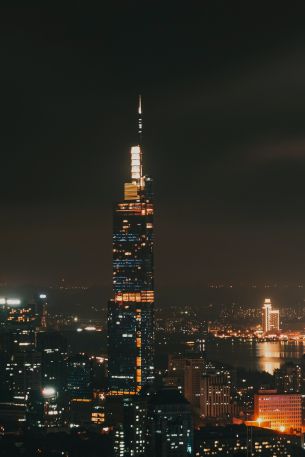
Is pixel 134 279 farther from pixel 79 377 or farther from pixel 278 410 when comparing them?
pixel 278 410

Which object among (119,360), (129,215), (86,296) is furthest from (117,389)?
(86,296)

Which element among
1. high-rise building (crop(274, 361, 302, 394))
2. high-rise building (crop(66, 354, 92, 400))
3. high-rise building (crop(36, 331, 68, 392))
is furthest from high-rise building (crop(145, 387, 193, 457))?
high-rise building (crop(274, 361, 302, 394))

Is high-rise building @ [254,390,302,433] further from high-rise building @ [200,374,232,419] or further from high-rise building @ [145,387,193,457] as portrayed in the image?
high-rise building @ [145,387,193,457]

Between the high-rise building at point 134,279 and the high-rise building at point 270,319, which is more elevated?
the high-rise building at point 270,319

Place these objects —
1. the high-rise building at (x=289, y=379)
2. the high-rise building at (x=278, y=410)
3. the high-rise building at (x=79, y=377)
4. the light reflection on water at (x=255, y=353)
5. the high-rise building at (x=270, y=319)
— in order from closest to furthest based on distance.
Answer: the high-rise building at (x=278, y=410) → the high-rise building at (x=79, y=377) → the high-rise building at (x=289, y=379) → the light reflection on water at (x=255, y=353) → the high-rise building at (x=270, y=319)

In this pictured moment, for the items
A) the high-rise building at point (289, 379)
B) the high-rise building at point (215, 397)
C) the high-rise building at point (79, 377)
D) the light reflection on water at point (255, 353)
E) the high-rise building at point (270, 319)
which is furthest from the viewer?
the high-rise building at point (270, 319)

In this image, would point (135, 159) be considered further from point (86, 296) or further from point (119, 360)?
point (86, 296)

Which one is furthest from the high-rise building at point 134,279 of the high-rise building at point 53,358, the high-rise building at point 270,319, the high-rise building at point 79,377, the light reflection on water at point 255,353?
the high-rise building at point 270,319

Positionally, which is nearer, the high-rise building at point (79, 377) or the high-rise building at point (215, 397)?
the high-rise building at point (215, 397)

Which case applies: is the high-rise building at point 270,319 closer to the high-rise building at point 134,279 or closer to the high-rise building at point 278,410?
the high-rise building at point 134,279
